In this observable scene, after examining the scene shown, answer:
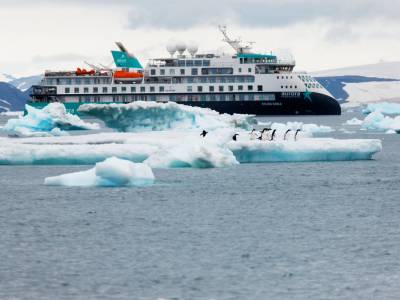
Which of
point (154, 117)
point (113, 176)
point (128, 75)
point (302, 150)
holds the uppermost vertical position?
point (128, 75)

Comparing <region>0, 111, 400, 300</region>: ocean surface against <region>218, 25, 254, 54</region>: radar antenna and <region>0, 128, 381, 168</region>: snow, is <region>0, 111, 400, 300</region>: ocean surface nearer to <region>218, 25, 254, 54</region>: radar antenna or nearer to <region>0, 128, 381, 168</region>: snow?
<region>0, 128, 381, 168</region>: snow

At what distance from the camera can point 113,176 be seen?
29.1 meters

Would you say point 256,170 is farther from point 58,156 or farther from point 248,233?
point 248,233

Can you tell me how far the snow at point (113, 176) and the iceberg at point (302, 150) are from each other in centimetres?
810

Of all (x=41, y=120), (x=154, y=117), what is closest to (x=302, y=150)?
(x=154, y=117)

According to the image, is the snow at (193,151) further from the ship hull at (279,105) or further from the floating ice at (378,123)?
the ship hull at (279,105)

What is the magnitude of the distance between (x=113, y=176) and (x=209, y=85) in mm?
82457

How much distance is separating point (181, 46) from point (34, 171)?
3002 inches

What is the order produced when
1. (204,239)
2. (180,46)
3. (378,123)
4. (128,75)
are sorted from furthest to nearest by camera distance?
(128,75), (180,46), (378,123), (204,239)

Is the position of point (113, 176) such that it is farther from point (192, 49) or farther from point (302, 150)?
point (192, 49)

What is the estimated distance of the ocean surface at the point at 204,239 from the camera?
649 inches

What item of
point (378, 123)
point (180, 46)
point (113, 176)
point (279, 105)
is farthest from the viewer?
point (180, 46)

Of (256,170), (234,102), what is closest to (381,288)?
(256,170)

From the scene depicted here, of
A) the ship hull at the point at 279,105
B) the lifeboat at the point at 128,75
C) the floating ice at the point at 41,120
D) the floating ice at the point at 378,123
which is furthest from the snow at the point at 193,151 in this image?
the lifeboat at the point at 128,75
